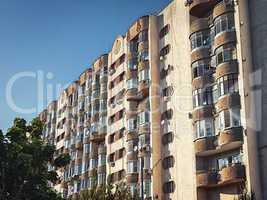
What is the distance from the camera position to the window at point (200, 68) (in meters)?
40.5

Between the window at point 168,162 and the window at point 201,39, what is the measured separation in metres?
10.3

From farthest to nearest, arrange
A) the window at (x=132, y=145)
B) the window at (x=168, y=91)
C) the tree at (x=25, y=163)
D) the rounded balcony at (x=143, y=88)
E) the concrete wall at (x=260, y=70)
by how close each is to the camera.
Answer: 1. the window at (x=132, y=145)
2. the rounded balcony at (x=143, y=88)
3. the window at (x=168, y=91)
4. the concrete wall at (x=260, y=70)
5. the tree at (x=25, y=163)

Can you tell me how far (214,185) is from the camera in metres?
37.6

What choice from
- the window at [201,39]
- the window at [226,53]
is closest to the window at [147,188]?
the window at [201,39]

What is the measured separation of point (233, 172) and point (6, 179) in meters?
16.4

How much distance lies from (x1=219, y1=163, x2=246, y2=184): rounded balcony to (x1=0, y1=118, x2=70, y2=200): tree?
12296 millimetres

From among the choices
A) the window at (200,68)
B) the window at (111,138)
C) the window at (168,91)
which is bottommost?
the window at (111,138)

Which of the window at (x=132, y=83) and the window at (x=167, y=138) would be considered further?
the window at (x=132, y=83)

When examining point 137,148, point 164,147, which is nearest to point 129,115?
point 137,148

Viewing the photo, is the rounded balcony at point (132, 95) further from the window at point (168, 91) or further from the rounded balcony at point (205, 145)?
the rounded balcony at point (205, 145)

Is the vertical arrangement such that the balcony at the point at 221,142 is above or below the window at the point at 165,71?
below

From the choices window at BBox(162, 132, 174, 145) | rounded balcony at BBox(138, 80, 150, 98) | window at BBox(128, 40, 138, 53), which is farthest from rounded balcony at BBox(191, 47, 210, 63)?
window at BBox(128, 40, 138, 53)

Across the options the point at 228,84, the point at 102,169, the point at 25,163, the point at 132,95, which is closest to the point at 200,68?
the point at 228,84

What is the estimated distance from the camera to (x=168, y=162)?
4403cm
